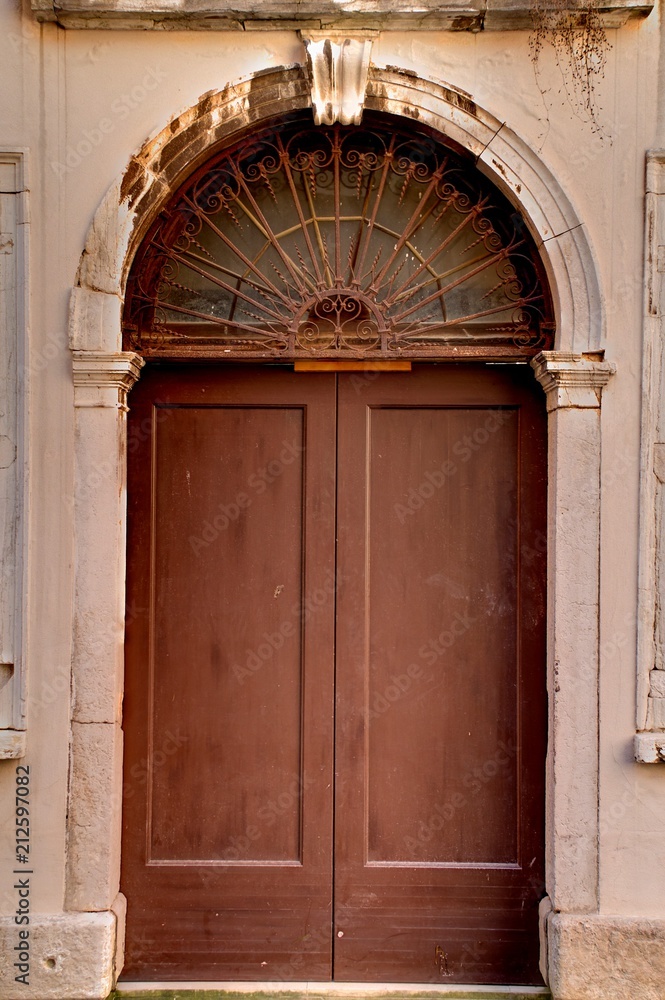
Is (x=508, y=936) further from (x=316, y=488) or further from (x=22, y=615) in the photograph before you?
(x=22, y=615)

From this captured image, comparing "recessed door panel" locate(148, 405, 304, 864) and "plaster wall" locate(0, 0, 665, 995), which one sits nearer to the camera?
"plaster wall" locate(0, 0, 665, 995)

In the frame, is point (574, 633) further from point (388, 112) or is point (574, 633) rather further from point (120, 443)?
point (388, 112)

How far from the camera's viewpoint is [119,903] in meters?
3.91

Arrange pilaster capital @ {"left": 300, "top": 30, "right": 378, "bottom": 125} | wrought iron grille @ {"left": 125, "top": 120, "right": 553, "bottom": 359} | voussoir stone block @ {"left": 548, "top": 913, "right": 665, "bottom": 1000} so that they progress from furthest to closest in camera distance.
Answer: wrought iron grille @ {"left": 125, "top": 120, "right": 553, "bottom": 359} < pilaster capital @ {"left": 300, "top": 30, "right": 378, "bottom": 125} < voussoir stone block @ {"left": 548, "top": 913, "right": 665, "bottom": 1000}

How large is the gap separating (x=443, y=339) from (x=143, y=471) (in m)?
1.58

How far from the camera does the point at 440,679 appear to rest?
4078 millimetres

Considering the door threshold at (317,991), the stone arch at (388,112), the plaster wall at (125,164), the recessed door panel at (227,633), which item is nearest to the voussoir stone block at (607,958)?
the door threshold at (317,991)

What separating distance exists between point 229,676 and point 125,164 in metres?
2.44

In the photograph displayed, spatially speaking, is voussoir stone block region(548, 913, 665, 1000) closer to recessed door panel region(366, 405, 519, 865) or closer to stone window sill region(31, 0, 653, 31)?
recessed door panel region(366, 405, 519, 865)

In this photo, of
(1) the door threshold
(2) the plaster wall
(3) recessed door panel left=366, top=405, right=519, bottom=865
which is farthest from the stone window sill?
(1) the door threshold

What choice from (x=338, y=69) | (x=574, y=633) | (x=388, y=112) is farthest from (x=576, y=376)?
(x=338, y=69)

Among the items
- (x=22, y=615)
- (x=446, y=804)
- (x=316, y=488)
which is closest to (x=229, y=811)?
(x=446, y=804)

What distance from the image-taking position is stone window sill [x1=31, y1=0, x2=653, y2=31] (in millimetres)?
3783

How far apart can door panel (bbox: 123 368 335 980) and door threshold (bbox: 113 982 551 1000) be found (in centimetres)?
7
